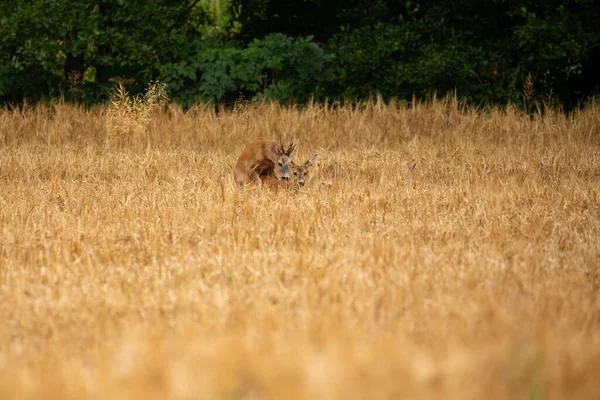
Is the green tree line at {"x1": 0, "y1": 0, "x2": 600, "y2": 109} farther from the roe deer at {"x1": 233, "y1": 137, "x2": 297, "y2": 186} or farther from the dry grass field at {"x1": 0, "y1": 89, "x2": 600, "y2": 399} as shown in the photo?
the roe deer at {"x1": 233, "y1": 137, "x2": 297, "y2": 186}

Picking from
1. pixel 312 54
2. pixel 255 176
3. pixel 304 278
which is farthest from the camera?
pixel 312 54

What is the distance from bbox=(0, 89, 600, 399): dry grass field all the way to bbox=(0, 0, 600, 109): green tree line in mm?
9014

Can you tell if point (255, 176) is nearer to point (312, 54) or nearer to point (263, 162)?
point (263, 162)

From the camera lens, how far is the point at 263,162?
890 cm

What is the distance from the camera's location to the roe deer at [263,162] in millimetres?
8602

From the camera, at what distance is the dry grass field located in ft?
9.22

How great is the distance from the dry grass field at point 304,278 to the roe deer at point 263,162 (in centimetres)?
31

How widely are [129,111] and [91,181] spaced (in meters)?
3.84

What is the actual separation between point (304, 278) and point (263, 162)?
4188mm

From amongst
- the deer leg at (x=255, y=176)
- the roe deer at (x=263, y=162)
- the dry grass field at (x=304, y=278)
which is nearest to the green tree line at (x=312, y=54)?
the dry grass field at (x=304, y=278)

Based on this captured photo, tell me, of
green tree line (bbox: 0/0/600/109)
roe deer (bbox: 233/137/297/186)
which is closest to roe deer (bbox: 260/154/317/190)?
roe deer (bbox: 233/137/297/186)

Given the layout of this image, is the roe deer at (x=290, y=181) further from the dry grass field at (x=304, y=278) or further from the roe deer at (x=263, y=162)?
the dry grass field at (x=304, y=278)

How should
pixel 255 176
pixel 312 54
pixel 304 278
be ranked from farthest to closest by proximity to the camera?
pixel 312 54
pixel 255 176
pixel 304 278

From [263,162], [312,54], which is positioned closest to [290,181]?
[263,162]
